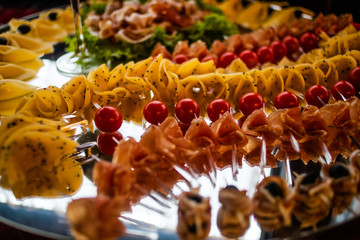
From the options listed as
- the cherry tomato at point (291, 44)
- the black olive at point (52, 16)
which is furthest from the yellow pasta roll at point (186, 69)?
the black olive at point (52, 16)

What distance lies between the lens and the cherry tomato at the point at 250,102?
157 centimetres

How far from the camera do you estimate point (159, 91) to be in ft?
5.54

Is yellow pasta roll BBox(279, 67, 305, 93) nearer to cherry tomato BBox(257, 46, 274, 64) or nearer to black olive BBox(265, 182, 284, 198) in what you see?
cherry tomato BBox(257, 46, 274, 64)

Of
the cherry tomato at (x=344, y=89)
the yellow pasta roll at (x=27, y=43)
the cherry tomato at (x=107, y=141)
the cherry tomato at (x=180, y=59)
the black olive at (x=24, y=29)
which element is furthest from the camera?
the black olive at (x=24, y=29)

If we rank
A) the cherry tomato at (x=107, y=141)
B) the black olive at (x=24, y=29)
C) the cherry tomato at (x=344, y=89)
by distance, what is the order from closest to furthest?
the cherry tomato at (x=107, y=141) < the cherry tomato at (x=344, y=89) < the black olive at (x=24, y=29)

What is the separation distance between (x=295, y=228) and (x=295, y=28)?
164 cm

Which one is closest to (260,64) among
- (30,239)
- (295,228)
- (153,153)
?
(153,153)

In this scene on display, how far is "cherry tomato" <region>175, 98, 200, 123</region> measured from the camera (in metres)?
1.54

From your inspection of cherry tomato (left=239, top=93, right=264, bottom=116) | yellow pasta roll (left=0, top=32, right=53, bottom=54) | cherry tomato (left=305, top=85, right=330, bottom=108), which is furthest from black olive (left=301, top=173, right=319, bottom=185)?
yellow pasta roll (left=0, top=32, right=53, bottom=54)

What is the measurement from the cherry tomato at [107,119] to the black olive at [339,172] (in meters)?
0.80

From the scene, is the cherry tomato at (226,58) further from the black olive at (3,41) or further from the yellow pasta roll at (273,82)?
the black olive at (3,41)

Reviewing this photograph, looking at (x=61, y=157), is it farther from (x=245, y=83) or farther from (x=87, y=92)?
(x=245, y=83)

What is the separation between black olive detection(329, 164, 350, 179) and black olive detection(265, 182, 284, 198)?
0.18m

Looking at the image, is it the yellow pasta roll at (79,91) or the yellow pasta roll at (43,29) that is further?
the yellow pasta roll at (43,29)
